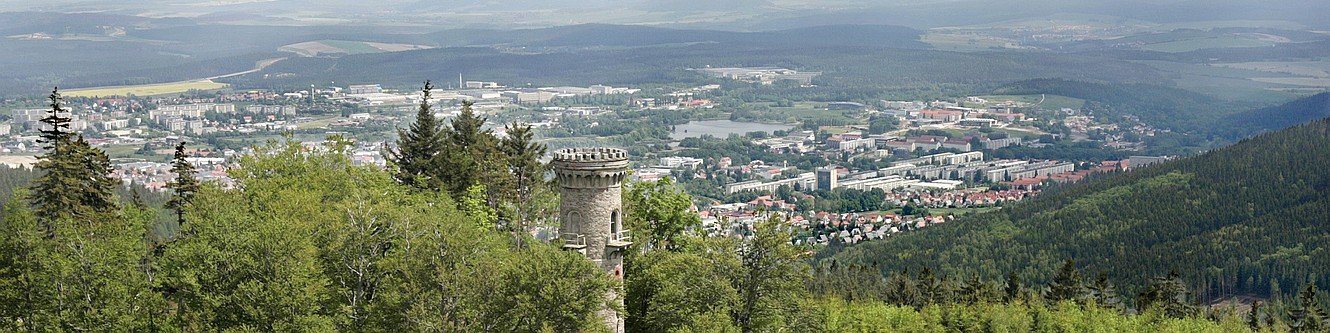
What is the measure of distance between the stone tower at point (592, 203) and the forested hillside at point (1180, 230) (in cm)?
6244

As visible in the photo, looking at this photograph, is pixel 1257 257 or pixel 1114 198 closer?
pixel 1257 257

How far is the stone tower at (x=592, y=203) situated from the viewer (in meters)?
42.8

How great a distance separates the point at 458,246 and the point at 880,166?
157m

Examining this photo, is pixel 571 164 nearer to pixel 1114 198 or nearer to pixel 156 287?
pixel 156 287

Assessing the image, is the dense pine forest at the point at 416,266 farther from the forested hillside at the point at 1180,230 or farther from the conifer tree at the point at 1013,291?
the forested hillside at the point at 1180,230

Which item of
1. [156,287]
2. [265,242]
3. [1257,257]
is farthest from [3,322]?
[1257,257]

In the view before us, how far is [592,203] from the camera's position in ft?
141

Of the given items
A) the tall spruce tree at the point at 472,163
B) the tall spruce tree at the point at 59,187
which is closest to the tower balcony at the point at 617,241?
the tall spruce tree at the point at 472,163

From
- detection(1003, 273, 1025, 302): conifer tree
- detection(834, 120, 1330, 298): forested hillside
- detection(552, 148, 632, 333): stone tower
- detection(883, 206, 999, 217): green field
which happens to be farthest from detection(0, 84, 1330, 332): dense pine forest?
detection(883, 206, 999, 217): green field

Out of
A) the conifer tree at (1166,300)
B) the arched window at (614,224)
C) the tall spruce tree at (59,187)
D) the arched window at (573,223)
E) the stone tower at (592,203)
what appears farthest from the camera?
the conifer tree at (1166,300)

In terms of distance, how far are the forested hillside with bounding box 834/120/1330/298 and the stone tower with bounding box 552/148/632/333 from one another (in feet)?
205

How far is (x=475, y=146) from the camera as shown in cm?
6259

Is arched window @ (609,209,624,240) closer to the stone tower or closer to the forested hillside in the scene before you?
the stone tower

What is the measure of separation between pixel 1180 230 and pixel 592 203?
8225cm
